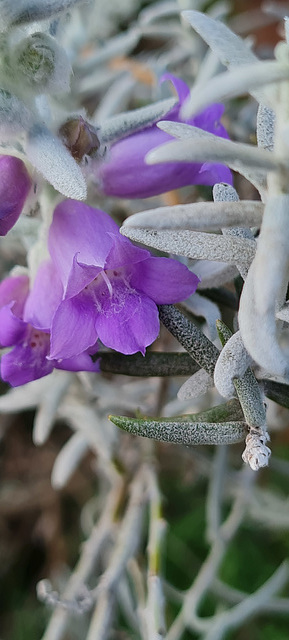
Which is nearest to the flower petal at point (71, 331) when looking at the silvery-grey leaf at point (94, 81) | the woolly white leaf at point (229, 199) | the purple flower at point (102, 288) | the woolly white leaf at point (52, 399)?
the purple flower at point (102, 288)

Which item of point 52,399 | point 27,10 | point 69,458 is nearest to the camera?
point 27,10

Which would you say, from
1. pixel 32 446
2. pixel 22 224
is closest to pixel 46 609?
pixel 32 446

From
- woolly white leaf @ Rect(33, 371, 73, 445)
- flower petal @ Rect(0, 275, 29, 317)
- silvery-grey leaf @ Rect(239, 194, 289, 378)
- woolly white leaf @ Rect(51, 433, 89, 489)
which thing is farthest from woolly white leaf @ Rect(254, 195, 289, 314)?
woolly white leaf @ Rect(51, 433, 89, 489)

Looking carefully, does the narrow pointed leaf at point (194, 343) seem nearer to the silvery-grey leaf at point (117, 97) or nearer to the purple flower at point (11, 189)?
the purple flower at point (11, 189)

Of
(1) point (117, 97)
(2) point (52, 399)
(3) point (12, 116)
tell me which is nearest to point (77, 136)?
(3) point (12, 116)

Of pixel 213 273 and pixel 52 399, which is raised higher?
pixel 213 273

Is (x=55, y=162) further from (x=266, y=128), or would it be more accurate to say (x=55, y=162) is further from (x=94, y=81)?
(x=94, y=81)

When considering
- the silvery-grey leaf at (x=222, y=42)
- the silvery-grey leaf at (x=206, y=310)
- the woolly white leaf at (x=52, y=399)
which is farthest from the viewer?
the woolly white leaf at (x=52, y=399)
